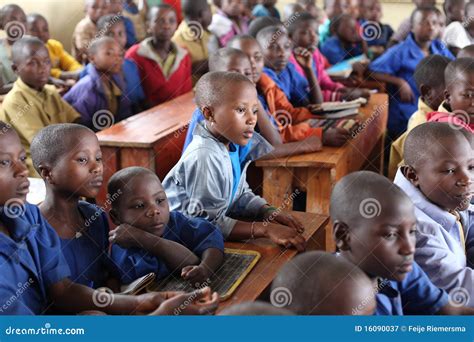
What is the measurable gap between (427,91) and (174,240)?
6.18 feet

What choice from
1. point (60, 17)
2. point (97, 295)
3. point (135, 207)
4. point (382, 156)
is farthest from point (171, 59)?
point (97, 295)

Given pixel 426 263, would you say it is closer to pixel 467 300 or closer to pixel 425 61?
pixel 467 300

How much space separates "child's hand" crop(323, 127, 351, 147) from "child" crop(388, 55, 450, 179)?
0.75ft

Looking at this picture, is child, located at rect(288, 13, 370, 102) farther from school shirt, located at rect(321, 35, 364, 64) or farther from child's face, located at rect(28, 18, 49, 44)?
child's face, located at rect(28, 18, 49, 44)

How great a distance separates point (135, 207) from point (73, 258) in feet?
0.73

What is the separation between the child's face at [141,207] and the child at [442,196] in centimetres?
75

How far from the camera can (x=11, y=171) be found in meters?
1.67

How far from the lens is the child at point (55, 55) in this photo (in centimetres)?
487

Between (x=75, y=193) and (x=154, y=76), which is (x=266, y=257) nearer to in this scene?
(x=75, y=193)

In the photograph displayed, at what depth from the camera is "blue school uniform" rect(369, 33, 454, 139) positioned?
4539mm

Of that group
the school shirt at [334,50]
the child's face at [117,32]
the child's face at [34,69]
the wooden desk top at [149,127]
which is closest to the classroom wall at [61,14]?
the child's face at [117,32]

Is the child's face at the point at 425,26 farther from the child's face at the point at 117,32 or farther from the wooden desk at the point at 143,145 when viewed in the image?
the wooden desk at the point at 143,145

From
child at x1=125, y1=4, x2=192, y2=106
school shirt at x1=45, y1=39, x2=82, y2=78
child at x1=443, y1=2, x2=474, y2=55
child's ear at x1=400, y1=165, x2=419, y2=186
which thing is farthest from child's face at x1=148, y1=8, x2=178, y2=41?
child's ear at x1=400, y1=165, x2=419, y2=186

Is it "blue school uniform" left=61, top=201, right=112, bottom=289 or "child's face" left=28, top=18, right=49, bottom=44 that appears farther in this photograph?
"child's face" left=28, top=18, right=49, bottom=44
